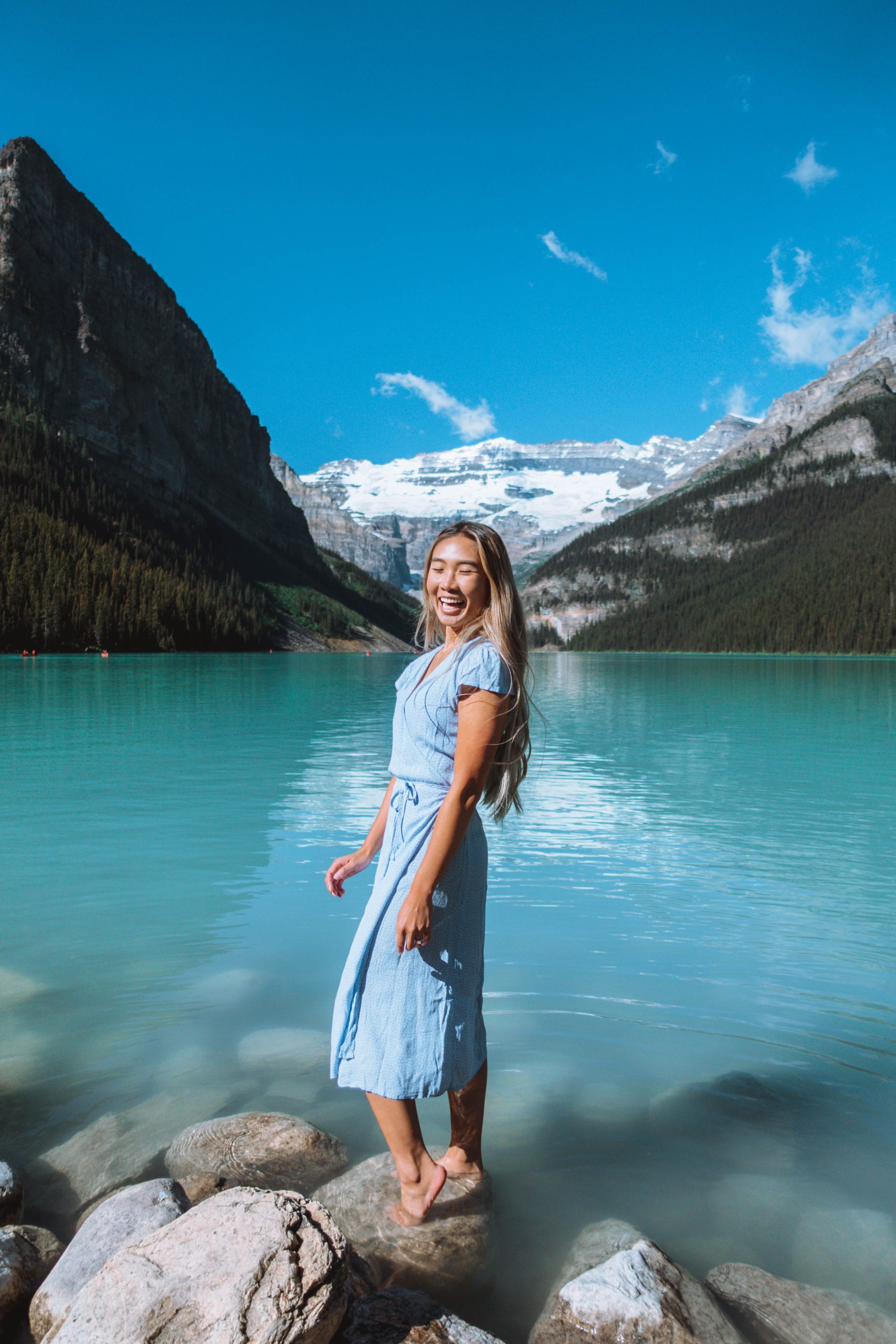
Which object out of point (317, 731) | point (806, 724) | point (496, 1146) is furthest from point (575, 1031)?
point (806, 724)

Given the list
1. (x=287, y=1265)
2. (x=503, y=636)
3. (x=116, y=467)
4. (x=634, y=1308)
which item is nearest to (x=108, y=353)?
(x=116, y=467)

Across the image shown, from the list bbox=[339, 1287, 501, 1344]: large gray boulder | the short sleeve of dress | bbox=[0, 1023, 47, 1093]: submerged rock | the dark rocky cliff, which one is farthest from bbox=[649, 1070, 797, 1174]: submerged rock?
the dark rocky cliff

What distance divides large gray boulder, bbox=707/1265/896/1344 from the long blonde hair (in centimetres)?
213

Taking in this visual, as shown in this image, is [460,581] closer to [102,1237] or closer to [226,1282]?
[226,1282]

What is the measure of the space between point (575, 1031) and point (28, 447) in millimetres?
139478

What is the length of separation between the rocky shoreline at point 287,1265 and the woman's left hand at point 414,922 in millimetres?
879

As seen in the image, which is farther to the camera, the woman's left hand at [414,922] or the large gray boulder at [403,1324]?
the woman's left hand at [414,922]

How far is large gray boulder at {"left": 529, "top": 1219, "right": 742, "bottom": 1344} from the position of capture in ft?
9.80

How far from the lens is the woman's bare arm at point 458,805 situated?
2969 millimetres

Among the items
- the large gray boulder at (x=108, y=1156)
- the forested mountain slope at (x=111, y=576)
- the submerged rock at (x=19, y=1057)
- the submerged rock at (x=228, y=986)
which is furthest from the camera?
the forested mountain slope at (x=111, y=576)

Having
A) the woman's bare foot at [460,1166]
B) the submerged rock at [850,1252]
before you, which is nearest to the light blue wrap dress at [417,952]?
the woman's bare foot at [460,1166]

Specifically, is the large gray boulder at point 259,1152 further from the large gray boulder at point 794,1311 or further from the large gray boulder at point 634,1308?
the large gray boulder at point 794,1311

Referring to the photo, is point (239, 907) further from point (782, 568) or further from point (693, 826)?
point (782, 568)

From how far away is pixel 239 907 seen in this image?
30.5 feet
